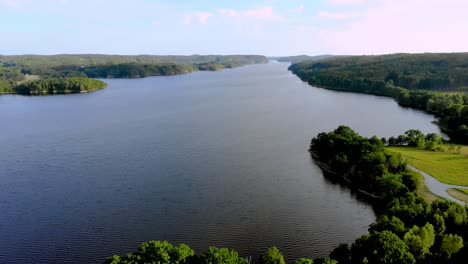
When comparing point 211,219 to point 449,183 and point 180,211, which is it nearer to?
point 180,211

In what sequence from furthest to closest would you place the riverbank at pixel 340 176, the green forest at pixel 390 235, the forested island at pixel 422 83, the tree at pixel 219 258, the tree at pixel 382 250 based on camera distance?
the forested island at pixel 422 83
the riverbank at pixel 340 176
the tree at pixel 382 250
the green forest at pixel 390 235
the tree at pixel 219 258

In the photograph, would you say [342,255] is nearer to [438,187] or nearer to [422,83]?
[438,187]

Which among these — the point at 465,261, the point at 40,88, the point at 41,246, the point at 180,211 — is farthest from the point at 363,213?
the point at 40,88

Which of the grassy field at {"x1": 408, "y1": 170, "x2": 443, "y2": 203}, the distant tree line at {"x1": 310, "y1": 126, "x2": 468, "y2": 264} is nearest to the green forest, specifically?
the distant tree line at {"x1": 310, "y1": 126, "x2": 468, "y2": 264}

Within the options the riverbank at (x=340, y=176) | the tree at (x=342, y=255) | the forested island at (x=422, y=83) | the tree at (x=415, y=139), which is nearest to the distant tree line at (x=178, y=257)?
the tree at (x=342, y=255)

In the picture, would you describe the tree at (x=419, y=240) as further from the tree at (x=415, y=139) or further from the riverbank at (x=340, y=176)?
the tree at (x=415, y=139)

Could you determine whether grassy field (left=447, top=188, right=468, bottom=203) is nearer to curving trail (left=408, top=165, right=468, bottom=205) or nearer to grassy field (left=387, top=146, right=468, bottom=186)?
curving trail (left=408, top=165, right=468, bottom=205)
